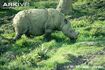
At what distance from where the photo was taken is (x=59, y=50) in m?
14.6

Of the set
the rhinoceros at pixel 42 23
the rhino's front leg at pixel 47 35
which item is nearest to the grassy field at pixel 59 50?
the rhino's front leg at pixel 47 35

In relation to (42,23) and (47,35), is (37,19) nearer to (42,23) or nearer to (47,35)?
(42,23)

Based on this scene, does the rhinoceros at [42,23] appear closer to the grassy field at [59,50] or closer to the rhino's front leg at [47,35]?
the rhino's front leg at [47,35]

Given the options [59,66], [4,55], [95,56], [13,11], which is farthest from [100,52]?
[13,11]

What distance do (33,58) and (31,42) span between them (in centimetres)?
330

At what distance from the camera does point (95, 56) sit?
13.3 m

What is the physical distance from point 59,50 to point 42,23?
100 inches

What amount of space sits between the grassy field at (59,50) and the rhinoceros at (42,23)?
15.2 inches

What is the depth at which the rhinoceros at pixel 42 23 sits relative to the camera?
661 inches

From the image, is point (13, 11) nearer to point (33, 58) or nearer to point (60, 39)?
point (60, 39)

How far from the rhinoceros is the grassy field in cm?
39

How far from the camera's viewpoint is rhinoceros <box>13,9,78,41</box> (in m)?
16.8

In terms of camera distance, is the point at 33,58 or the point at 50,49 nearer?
the point at 33,58

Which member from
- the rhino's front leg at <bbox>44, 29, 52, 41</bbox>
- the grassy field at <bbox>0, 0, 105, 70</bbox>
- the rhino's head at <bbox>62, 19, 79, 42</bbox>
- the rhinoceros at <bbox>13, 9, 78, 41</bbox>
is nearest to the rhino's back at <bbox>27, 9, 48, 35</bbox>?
the rhinoceros at <bbox>13, 9, 78, 41</bbox>
